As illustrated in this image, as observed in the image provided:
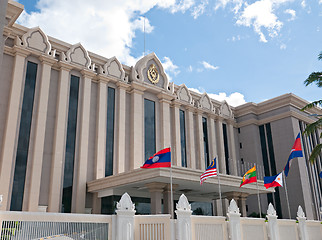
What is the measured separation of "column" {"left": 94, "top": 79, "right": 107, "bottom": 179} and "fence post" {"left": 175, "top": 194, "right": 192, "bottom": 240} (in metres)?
15.9

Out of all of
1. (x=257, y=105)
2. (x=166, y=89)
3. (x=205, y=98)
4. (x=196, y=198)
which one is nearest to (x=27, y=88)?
(x=166, y=89)

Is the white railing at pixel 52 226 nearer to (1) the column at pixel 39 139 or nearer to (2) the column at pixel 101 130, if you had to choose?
(1) the column at pixel 39 139

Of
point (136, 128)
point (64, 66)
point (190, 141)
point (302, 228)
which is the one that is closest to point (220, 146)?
point (190, 141)

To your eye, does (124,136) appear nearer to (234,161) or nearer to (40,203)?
(40,203)

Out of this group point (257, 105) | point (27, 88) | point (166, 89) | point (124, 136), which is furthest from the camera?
point (257, 105)

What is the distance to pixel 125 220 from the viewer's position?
40.2 feet

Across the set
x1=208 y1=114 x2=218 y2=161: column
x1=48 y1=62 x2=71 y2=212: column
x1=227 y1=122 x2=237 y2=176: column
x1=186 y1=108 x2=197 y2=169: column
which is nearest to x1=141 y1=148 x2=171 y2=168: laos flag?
x1=48 y1=62 x2=71 y2=212: column

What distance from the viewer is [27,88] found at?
26.8m

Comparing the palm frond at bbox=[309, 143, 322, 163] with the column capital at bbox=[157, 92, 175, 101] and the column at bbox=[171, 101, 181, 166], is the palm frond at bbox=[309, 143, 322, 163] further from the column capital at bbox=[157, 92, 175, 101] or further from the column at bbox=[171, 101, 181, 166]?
the column capital at bbox=[157, 92, 175, 101]

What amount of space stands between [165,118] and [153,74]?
496 centimetres

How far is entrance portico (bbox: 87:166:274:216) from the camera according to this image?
23500mm

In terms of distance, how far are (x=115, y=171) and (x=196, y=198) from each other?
9.13 meters

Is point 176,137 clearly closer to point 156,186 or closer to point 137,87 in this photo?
point 137,87

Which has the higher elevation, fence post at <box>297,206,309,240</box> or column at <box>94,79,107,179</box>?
column at <box>94,79,107,179</box>
